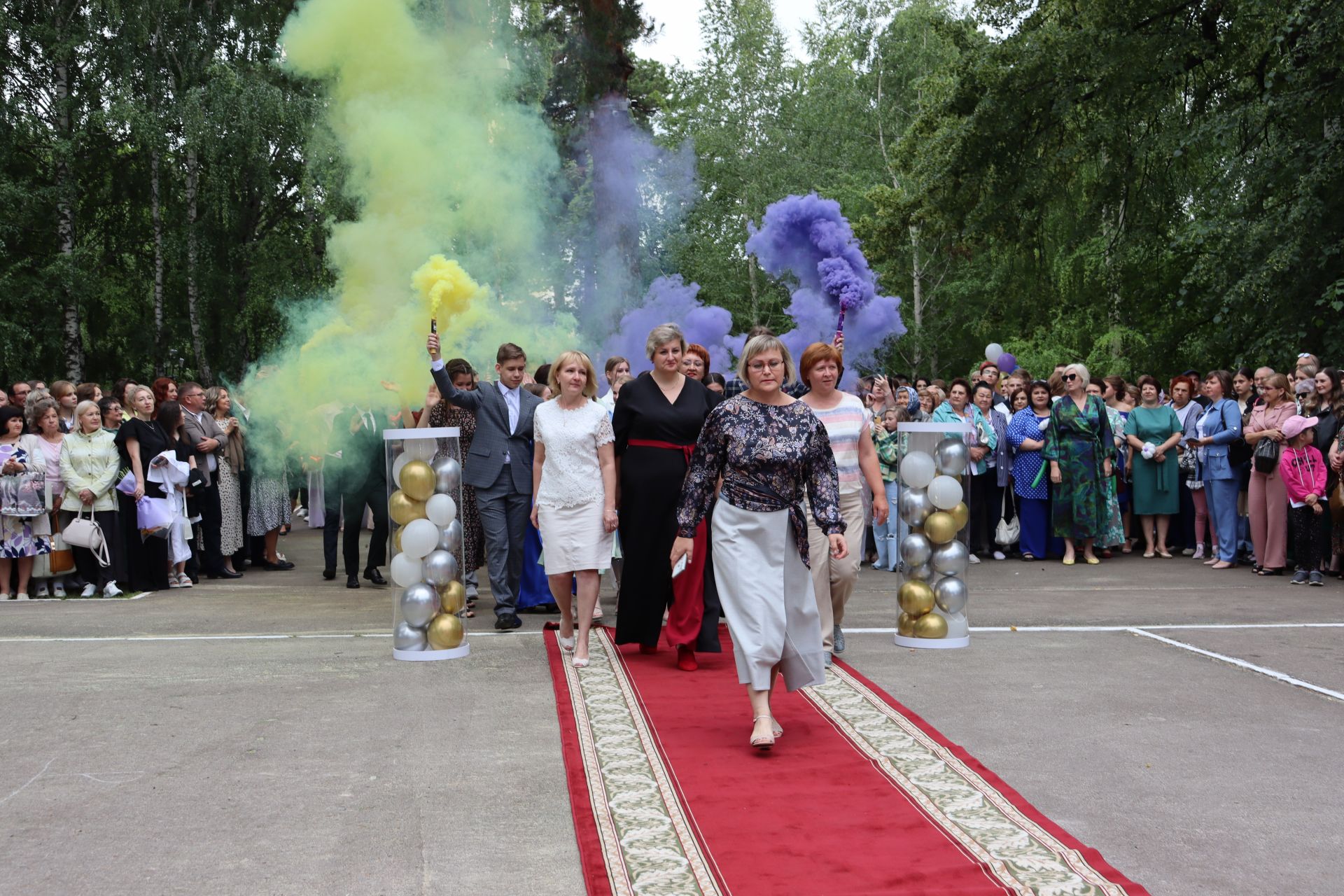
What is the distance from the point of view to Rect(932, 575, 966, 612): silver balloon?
8211 millimetres

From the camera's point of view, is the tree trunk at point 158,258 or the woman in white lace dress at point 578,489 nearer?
the woman in white lace dress at point 578,489

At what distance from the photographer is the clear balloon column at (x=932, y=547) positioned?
8227 millimetres

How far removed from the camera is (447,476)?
8.17 metres

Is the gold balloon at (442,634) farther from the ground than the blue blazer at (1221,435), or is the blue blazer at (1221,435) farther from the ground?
the blue blazer at (1221,435)

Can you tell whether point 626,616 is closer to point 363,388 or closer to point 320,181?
point 363,388

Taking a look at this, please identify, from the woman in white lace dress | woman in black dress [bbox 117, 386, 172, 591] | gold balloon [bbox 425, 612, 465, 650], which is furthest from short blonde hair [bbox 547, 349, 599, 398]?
woman in black dress [bbox 117, 386, 172, 591]

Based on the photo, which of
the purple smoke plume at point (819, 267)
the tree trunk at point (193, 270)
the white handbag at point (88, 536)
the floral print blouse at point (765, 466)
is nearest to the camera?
the floral print blouse at point (765, 466)

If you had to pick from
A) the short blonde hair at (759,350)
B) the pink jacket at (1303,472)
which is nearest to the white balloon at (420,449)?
the short blonde hair at (759,350)

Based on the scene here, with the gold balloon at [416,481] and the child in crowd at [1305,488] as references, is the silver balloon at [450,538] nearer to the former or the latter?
the gold balloon at [416,481]

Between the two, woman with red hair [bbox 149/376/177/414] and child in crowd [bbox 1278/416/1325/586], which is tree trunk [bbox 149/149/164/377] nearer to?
woman with red hair [bbox 149/376/177/414]

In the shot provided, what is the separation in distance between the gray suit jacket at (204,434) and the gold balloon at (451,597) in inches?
199

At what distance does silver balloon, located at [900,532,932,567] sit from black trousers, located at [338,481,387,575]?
5423 mm

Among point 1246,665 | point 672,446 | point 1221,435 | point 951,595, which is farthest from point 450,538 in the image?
point 1221,435

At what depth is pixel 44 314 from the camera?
25.2 meters
